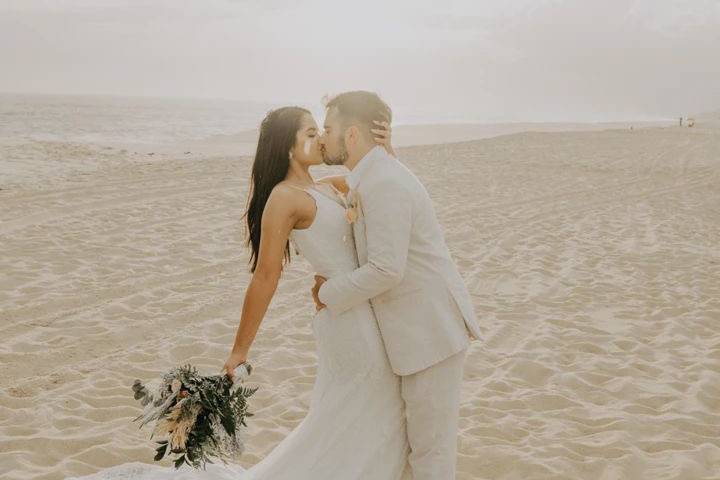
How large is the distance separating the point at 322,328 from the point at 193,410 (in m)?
0.65

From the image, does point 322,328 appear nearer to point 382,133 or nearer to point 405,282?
point 405,282

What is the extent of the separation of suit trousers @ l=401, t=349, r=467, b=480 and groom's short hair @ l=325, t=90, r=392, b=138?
1056mm

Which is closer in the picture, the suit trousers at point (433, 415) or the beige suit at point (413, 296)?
the beige suit at point (413, 296)

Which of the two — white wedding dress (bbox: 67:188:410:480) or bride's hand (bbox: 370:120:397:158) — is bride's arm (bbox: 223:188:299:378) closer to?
white wedding dress (bbox: 67:188:410:480)

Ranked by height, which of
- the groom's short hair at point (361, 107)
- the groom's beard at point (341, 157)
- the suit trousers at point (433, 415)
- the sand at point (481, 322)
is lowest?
the sand at point (481, 322)

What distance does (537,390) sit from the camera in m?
5.65

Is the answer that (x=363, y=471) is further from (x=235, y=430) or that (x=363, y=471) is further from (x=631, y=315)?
(x=631, y=315)

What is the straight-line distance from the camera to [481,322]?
7.29 metres

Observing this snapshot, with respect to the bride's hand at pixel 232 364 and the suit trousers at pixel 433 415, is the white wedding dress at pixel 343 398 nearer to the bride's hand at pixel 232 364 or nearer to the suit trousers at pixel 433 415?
the suit trousers at pixel 433 415

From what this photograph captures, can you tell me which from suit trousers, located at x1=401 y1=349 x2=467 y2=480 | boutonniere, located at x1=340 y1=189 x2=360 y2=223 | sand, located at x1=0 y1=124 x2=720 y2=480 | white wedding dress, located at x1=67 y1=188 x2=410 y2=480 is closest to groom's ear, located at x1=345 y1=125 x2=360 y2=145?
boutonniere, located at x1=340 y1=189 x2=360 y2=223

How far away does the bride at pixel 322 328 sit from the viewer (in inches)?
118

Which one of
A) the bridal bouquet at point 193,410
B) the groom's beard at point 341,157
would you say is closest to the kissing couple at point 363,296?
the groom's beard at point 341,157

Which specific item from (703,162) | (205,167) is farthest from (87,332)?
(703,162)

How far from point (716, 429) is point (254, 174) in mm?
3914
